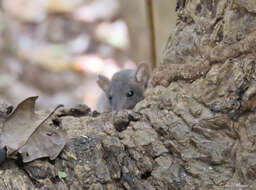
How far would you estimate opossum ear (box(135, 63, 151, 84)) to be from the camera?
541cm

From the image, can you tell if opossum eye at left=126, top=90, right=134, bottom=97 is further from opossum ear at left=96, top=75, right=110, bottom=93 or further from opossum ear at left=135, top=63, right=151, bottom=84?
opossum ear at left=96, top=75, right=110, bottom=93

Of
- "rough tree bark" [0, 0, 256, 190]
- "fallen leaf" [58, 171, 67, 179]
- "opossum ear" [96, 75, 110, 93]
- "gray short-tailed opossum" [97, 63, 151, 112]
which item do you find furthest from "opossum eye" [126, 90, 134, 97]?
"fallen leaf" [58, 171, 67, 179]

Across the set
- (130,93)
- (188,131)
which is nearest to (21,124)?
(188,131)

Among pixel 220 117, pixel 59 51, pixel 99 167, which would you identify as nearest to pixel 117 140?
pixel 99 167

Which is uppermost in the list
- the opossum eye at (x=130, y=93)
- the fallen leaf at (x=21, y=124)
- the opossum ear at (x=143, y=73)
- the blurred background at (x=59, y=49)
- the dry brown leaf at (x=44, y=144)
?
the blurred background at (x=59, y=49)

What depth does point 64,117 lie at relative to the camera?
2867mm

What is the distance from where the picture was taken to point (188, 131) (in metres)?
2.48

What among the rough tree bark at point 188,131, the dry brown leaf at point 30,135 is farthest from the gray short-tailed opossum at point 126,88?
the dry brown leaf at point 30,135

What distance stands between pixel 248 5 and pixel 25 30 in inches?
337

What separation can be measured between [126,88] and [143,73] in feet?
→ 0.98

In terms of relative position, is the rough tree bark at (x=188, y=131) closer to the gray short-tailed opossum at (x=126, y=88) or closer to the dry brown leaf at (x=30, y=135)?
the dry brown leaf at (x=30, y=135)

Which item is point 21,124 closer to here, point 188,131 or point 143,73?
point 188,131

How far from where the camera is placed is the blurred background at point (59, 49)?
29.3ft

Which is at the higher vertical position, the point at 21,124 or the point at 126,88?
the point at 126,88
